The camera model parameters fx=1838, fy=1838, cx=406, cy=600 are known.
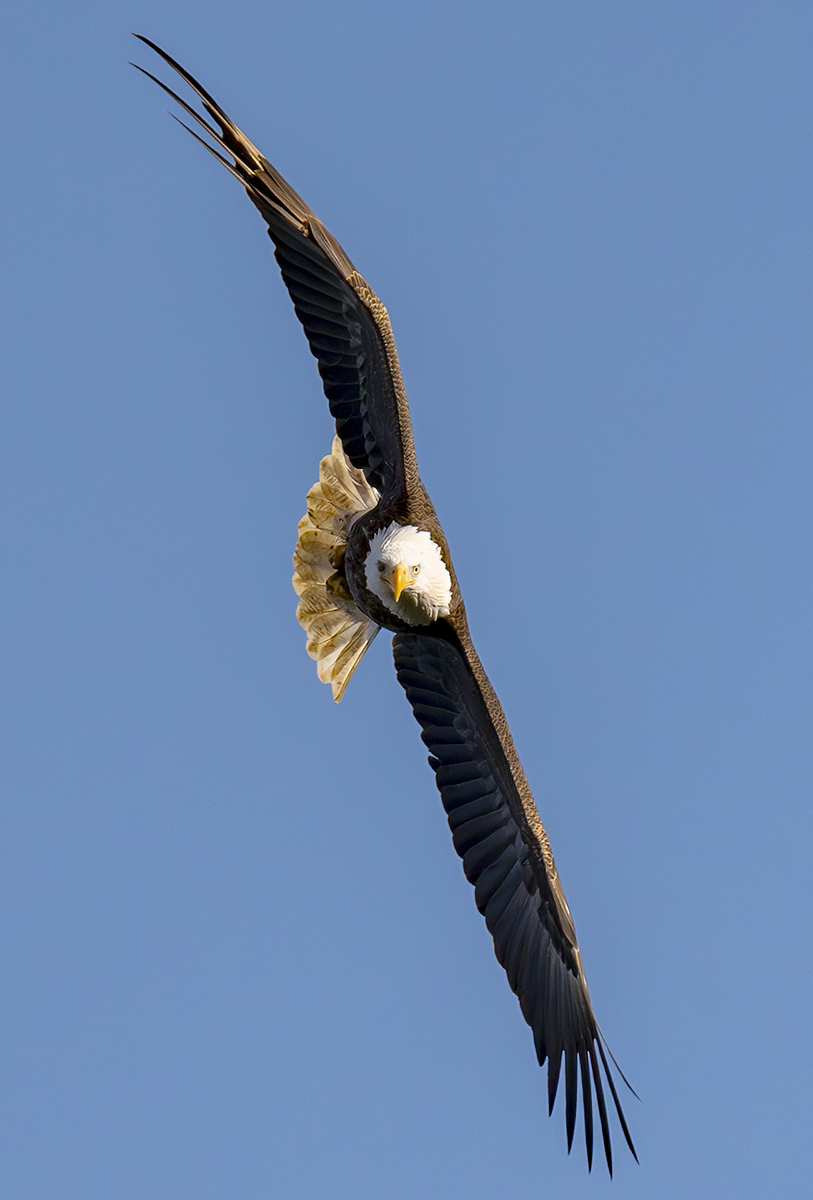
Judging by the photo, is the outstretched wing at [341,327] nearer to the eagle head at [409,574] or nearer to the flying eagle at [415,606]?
the flying eagle at [415,606]

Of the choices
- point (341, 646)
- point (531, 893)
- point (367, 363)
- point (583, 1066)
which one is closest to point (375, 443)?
point (367, 363)

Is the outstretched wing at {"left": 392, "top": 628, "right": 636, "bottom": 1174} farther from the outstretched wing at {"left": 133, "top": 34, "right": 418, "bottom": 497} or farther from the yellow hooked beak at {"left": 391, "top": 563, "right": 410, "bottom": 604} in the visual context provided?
the outstretched wing at {"left": 133, "top": 34, "right": 418, "bottom": 497}

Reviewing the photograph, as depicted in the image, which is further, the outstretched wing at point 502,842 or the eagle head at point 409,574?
the outstretched wing at point 502,842

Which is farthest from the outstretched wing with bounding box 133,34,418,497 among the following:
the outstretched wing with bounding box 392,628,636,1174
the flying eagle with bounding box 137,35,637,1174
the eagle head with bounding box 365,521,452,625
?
the outstretched wing with bounding box 392,628,636,1174

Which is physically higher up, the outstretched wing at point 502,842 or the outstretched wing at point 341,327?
the outstretched wing at point 341,327

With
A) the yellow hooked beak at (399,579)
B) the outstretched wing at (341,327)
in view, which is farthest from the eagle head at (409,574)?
the outstretched wing at (341,327)

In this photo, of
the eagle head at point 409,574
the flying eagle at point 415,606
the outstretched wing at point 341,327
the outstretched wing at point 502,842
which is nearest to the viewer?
the outstretched wing at point 341,327

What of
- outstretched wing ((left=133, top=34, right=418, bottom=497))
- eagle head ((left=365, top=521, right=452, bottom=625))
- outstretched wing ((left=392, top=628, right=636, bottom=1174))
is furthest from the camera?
outstretched wing ((left=392, top=628, right=636, bottom=1174))

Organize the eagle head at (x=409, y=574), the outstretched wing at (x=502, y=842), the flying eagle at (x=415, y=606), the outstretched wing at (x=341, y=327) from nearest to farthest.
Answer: the outstretched wing at (x=341, y=327) → the flying eagle at (x=415, y=606) → the eagle head at (x=409, y=574) → the outstretched wing at (x=502, y=842)
